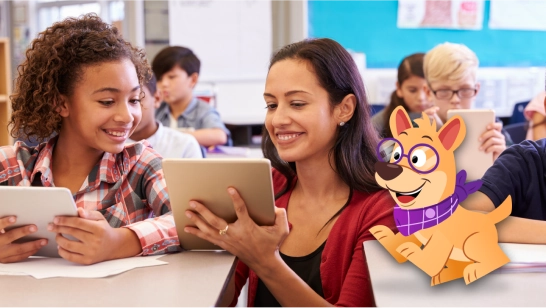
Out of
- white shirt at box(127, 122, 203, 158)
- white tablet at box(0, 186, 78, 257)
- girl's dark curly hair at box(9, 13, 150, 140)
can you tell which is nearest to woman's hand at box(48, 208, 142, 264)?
white tablet at box(0, 186, 78, 257)

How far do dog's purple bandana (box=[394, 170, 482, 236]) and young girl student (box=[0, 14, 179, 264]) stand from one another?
1.90 ft

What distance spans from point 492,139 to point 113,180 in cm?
101

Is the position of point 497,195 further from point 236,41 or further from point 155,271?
point 236,41

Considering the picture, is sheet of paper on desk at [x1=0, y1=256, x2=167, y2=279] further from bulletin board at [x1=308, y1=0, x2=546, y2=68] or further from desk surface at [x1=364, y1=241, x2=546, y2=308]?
bulletin board at [x1=308, y1=0, x2=546, y2=68]

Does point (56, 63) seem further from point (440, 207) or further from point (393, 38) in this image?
point (393, 38)

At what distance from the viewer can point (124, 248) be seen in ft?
4.12

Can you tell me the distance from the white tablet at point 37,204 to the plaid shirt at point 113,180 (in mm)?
230

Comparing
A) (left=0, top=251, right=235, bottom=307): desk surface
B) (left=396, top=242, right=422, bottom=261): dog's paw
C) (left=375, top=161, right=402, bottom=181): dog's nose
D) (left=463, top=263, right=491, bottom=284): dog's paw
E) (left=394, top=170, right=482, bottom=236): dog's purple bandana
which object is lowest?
(left=0, top=251, right=235, bottom=307): desk surface

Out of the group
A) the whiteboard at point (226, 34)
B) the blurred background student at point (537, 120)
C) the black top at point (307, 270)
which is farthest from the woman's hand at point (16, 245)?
the whiteboard at point (226, 34)

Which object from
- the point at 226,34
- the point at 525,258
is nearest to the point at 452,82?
the point at 525,258

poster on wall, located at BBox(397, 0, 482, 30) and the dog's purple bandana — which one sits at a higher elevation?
poster on wall, located at BBox(397, 0, 482, 30)

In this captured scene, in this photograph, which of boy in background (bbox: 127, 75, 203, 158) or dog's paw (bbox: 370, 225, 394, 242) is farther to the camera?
boy in background (bbox: 127, 75, 203, 158)

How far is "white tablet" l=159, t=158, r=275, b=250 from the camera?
109cm

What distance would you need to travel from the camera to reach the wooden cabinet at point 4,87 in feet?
12.7
